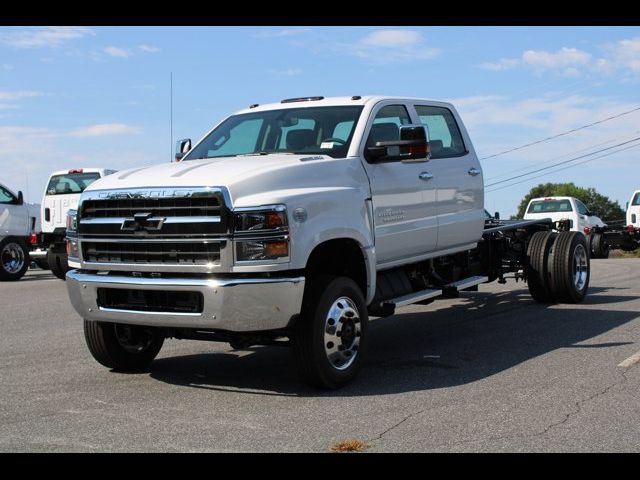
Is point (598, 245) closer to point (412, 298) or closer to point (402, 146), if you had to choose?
point (412, 298)

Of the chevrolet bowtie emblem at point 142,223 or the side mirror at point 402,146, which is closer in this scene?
the chevrolet bowtie emblem at point 142,223

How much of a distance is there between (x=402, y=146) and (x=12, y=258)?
13.5 metres

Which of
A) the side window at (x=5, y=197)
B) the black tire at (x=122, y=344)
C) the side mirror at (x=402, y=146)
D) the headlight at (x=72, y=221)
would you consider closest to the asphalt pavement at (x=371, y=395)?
the black tire at (x=122, y=344)

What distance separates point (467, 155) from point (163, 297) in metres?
4.00

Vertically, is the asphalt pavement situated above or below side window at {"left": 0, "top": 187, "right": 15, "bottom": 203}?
below

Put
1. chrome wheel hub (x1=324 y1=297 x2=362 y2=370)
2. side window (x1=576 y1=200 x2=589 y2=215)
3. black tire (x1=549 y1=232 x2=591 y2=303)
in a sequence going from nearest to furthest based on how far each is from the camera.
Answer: chrome wheel hub (x1=324 y1=297 x2=362 y2=370) → black tire (x1=549 y1=232 x2=591 y2=303) → side window (x1=576 y1=200 x2=589 y2=215)

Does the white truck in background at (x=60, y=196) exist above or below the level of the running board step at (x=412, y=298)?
above

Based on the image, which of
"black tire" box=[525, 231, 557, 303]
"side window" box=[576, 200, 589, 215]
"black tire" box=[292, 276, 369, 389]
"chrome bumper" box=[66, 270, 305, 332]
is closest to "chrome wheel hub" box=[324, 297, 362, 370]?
"black tire" box=[292, 276, 369, 389]

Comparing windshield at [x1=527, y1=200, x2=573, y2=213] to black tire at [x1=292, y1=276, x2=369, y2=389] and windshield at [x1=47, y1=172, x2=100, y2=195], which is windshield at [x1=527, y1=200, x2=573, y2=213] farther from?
black tire at [x1=292, y1=276, x2=369, y2=389]

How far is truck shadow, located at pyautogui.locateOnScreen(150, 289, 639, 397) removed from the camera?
6.54 m

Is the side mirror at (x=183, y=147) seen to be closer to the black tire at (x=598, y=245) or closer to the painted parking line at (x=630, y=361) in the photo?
the painted parking line at (x=630, y=361)

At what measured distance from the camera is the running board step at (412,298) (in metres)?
7.15

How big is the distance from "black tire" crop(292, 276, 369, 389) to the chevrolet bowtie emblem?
1.17m

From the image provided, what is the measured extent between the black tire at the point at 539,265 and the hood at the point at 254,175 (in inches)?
185
